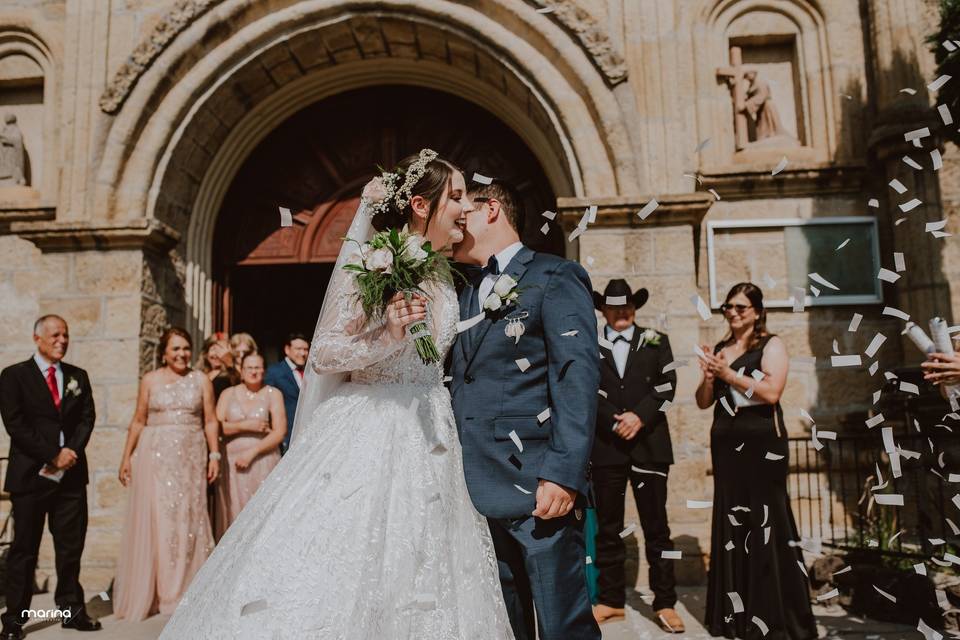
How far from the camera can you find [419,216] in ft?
9.83

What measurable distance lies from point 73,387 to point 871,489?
241 inches

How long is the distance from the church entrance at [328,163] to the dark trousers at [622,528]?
12.4 ft

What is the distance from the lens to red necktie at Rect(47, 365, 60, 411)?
17.3 ft

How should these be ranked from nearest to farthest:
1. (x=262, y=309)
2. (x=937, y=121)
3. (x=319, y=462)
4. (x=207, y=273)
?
(x=319, y=462) → (x=937, y=121) → (x=207, y=273) → (x=262, y=309)

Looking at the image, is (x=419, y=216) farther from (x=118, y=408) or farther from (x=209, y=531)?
(x=118, y=408)

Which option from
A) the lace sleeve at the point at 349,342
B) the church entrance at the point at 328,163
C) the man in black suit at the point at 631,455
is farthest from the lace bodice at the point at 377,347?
the church entrance at the point at 328,163

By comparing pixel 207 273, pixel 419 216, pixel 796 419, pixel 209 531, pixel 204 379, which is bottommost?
pixel 209 531

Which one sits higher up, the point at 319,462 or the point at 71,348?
the point at 71,348

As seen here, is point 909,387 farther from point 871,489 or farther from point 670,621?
point 670,621

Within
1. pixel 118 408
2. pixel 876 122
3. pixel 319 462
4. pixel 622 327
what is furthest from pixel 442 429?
pixel 876 122

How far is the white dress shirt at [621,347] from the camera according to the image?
5.38 metres

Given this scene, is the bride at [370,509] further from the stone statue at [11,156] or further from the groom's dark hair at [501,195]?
the stone statue at [11,156]

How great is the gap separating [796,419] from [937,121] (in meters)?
2.74

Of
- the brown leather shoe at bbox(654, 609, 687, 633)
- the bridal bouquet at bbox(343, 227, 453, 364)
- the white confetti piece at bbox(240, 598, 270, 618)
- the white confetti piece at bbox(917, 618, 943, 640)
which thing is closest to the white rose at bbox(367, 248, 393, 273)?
the bridal bouquet at bbox(343, 227, 453, 364)
